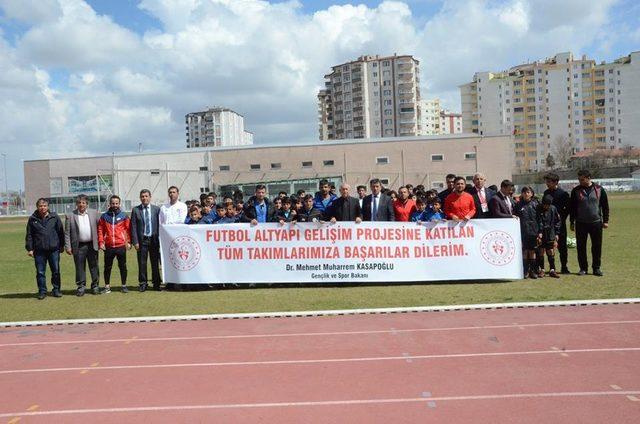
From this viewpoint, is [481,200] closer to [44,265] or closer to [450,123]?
[44,265]

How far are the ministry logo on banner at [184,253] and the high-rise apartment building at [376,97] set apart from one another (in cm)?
10244

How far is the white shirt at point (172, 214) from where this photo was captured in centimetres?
1148

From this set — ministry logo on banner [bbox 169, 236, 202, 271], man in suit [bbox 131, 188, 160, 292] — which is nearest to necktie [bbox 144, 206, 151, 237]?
man in suit [bbox 131, 188, 160, 292]

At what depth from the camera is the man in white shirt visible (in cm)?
1143

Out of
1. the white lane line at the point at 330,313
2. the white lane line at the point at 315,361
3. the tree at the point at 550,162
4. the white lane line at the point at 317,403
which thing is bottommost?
the white lane line at the point at 317,403

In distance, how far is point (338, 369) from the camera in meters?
5.93

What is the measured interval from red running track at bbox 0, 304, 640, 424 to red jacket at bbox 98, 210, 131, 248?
2853mm

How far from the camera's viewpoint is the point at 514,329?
7312 millimetres

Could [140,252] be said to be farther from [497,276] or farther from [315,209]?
[497,276]

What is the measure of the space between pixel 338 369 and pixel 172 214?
651 cm

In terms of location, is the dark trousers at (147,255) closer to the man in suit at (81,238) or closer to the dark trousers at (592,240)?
the man in suit at (81,238)

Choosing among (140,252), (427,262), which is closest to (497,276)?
(427,262)

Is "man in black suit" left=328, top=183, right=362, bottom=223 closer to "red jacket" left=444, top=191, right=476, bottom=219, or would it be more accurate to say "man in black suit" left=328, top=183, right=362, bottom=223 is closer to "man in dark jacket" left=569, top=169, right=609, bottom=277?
"red jacket" left=444, top=191, right=476, bottom=219

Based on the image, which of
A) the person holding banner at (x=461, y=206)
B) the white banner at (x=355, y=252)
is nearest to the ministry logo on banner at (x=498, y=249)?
the white banner at (x=355, y=252)
